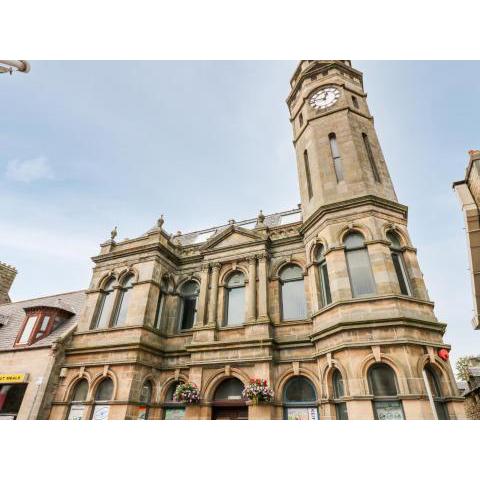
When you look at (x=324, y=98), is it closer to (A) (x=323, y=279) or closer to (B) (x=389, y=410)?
(A) (x=323, y=279)

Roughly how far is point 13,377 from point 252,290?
38.8 feet

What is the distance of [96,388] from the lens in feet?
44.7

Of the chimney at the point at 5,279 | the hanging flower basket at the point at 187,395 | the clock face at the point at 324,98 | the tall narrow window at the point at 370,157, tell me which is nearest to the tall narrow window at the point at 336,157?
the tall narrow window at the point at 370,157

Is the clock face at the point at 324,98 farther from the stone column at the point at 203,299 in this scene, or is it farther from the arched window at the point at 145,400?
the arched window at the point at 145,400

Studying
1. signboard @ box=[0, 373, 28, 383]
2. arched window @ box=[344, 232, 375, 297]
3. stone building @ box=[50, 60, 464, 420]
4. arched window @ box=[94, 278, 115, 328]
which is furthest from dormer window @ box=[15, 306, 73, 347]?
arched window @ box=[344, 232, 375, 297]

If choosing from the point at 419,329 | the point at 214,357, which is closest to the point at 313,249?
the point at 419,329

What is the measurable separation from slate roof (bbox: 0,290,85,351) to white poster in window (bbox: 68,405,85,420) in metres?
3.22

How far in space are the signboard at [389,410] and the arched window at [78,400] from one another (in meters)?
11.6

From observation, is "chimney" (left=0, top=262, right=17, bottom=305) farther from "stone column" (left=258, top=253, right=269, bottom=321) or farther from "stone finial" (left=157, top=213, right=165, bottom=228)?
"stone column" (left=258, top=253, right=269, bottom=321)

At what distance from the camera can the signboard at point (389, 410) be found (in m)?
9.20

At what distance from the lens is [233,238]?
16.2 m

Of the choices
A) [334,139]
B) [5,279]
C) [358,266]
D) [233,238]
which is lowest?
[358,266]

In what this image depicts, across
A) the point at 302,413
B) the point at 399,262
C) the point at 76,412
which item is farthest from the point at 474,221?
the point at 76,412
